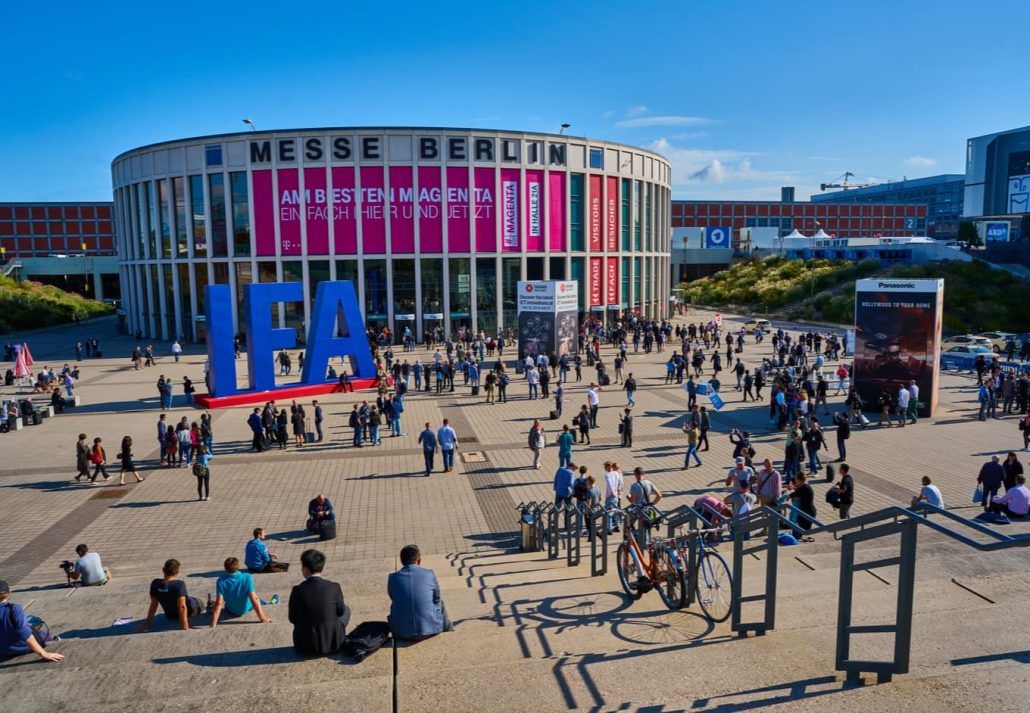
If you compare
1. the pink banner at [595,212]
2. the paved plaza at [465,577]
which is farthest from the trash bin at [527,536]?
the pink banner at [595,212]

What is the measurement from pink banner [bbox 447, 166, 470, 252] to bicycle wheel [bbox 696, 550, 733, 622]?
41642 mm

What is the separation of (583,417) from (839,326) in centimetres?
4315

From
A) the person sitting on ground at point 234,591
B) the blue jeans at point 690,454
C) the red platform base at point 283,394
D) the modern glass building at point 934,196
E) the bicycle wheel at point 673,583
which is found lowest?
the blue jeans at point 690,454

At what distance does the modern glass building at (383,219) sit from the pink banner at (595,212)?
0.36ft

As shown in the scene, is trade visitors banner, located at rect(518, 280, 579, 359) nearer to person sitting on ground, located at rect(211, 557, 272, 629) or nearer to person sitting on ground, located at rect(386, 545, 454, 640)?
person sitting on ground, located at rect(211, 557, 272, 629)

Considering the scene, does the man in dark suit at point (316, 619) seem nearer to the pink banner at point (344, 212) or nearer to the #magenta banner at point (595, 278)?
the pink banner at point (344, 212)

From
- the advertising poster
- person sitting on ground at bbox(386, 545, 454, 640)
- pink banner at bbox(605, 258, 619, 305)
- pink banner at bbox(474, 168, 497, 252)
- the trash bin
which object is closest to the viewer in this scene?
person sitting on ground at bbox(386, 545, 454, 640)

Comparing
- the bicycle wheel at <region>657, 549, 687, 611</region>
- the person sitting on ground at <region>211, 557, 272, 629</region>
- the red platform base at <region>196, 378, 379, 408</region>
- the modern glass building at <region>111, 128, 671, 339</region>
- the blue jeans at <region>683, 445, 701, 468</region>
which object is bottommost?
the blue jeans at <region>683, 445, 701, 468</region>

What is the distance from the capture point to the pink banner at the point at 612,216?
52656 millimetres

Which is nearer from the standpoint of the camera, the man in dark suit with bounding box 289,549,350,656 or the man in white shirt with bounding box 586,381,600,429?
the man in dark suit with bounding box 289,549,350,656

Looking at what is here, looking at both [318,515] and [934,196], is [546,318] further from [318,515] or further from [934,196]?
[934,196]

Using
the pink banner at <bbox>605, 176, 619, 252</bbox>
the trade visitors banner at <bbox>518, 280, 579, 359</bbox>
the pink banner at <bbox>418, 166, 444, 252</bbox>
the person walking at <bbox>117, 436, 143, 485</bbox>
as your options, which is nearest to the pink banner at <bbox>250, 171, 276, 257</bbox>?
the pink banner at <bbox>418, 166, 444, 252</bbox>

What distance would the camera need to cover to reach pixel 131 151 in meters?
52.1

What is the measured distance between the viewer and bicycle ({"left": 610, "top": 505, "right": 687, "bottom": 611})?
825cm
